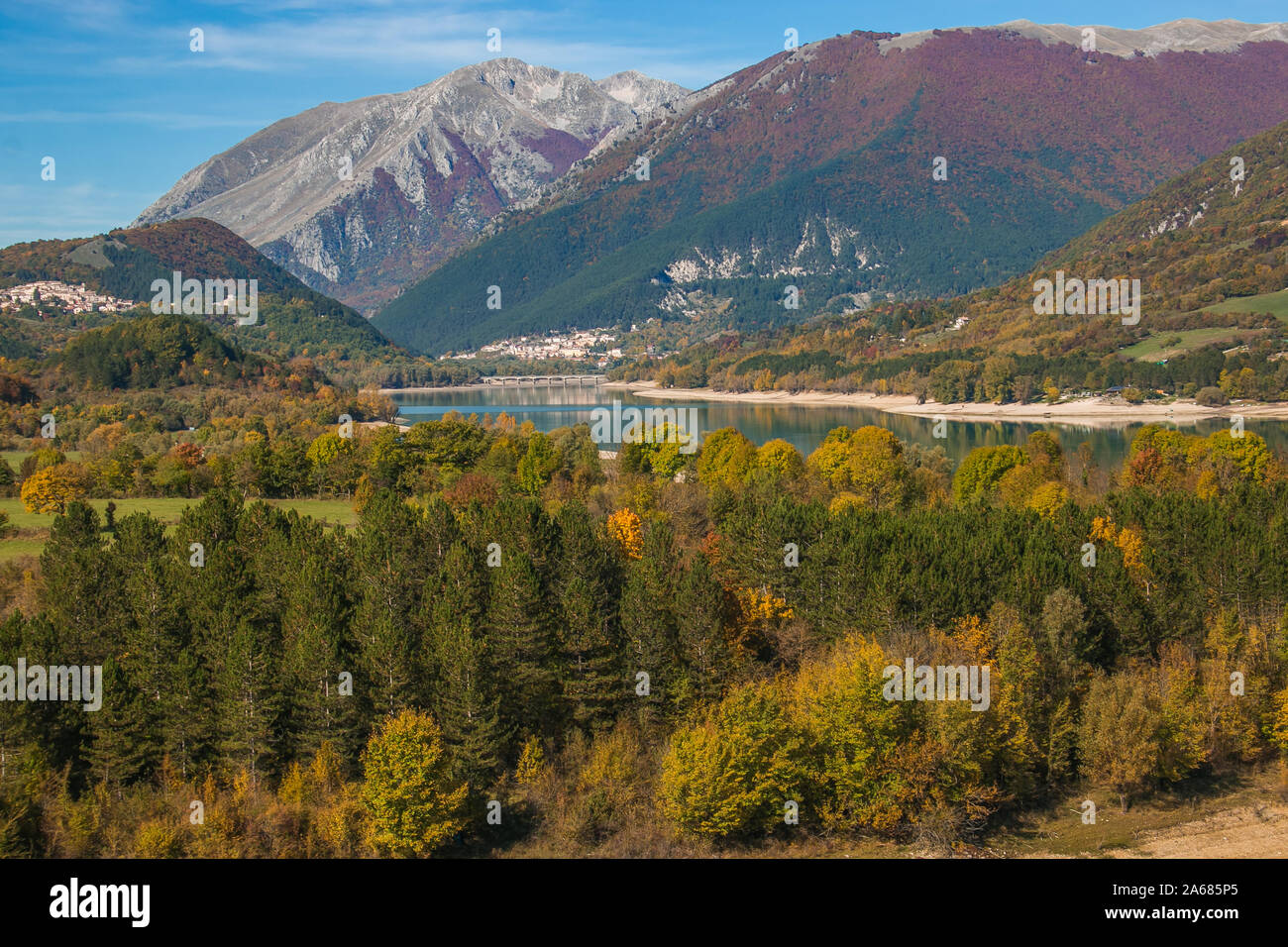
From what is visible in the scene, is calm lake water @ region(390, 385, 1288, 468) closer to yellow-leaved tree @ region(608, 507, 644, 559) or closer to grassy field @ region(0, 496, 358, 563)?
yellow-leaved tree @ region(608, 507, 644, 559)

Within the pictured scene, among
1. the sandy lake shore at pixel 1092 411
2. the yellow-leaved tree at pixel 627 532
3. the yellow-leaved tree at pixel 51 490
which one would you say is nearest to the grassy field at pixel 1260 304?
the sandy lake shore at pixel 1092 411

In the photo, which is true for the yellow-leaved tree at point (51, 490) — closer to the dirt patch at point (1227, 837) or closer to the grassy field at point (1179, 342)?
the dirt patch at point (1227, 837)

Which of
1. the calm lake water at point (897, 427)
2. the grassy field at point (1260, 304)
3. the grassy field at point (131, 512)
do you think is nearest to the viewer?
the grassy field at point (131, 512)

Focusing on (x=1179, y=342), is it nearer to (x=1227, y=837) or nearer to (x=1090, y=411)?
(x=1090, y=411)

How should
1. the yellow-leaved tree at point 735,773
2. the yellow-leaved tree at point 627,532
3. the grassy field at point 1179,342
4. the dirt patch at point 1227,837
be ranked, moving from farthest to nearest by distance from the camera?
1. the grassy field at point 1179,342
2. the yellow-leaved tree at point 627,532
3. the yellow-leaved tree at point 735,773
4. the dirt patch at point 1227,837

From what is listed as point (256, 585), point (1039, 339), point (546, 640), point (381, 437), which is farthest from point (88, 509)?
point (1039, 339)

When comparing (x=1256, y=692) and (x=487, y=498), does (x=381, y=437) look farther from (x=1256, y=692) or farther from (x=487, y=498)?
(x=1256, y=692)

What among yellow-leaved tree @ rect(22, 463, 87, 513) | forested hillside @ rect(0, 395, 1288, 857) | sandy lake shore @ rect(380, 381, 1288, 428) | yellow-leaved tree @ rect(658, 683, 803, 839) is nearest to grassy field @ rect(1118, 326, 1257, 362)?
sandy lake shore @ rect(380, 381, 1288, 428)
